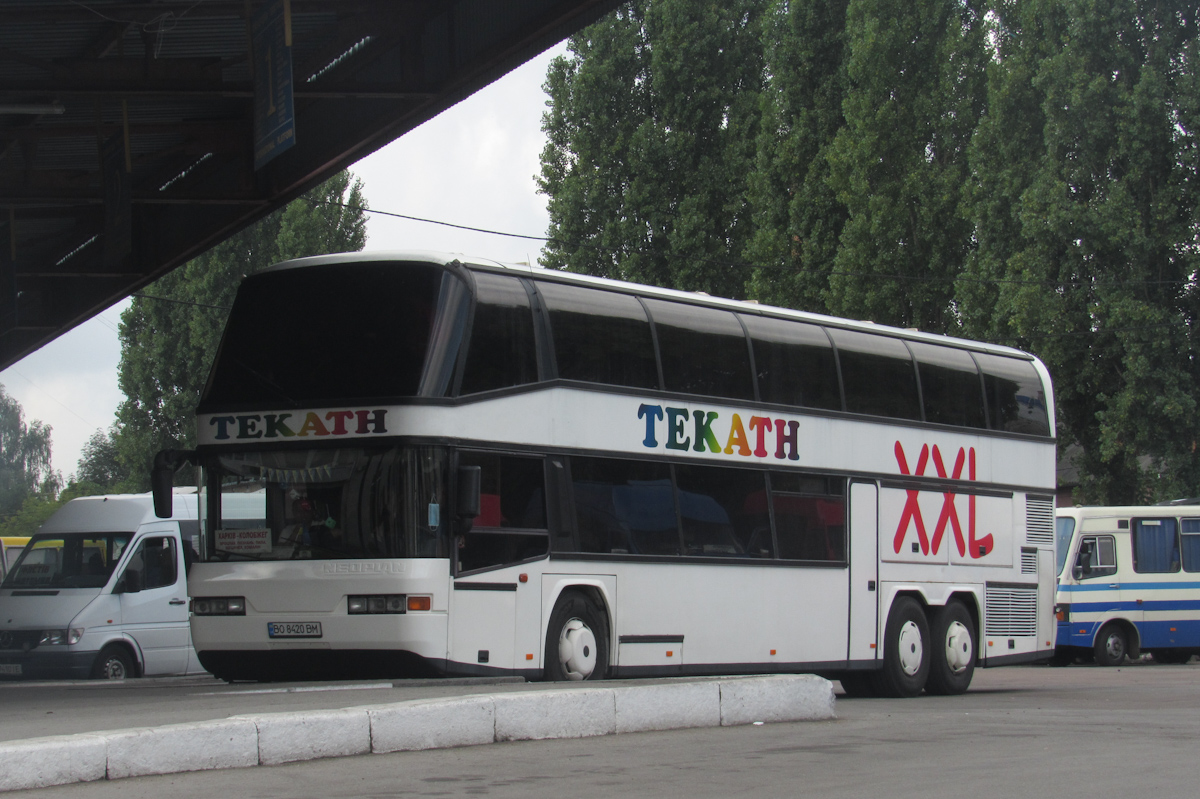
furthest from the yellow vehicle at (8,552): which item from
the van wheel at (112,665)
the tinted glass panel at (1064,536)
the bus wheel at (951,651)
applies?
the tinted glass panel at (1064,536)

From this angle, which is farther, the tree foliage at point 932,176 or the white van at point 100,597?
the tree foliage at point 932,176

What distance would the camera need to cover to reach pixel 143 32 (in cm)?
1565

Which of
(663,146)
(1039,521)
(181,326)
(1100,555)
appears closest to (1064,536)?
(1100,555)

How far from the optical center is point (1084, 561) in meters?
27.3

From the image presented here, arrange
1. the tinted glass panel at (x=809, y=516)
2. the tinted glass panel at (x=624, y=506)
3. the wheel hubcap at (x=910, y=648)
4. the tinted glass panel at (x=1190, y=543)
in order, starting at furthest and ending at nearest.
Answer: the tinted glass panel at (x=1190, y=543), the wheel hubcap at (x=910, y=648), the tinted glass panel at (x=809, y=516), the tinted glass panel at (x=624, y=506)

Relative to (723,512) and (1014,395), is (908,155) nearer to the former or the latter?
(1014,395)

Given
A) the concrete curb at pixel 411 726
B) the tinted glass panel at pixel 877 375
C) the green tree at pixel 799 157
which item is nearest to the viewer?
the concrete curb at pixel 411 726

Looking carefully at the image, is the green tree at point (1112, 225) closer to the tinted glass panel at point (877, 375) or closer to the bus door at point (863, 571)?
the tinted glass panel at point (877, 375)

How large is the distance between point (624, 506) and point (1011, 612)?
23.5ft

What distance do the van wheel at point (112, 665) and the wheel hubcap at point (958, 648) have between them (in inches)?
406

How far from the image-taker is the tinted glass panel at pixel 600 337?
13234mm

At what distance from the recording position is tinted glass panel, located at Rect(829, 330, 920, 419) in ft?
54.1

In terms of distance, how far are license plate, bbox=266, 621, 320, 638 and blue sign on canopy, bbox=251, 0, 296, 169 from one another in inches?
169

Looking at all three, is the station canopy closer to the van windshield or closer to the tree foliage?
the van windshield
